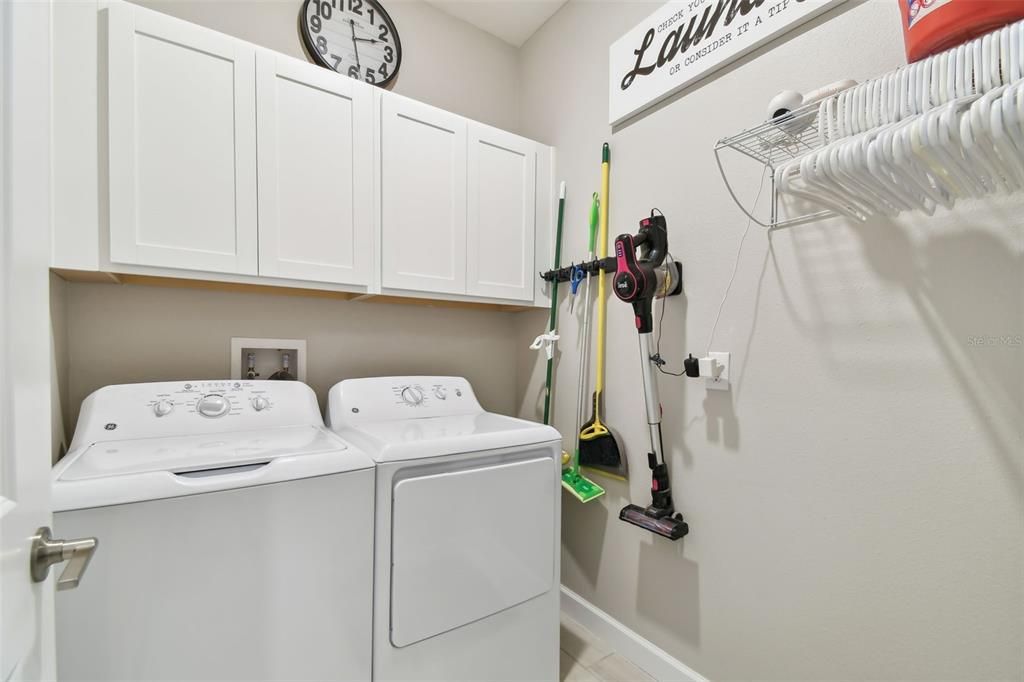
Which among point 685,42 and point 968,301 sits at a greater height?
point 685,42

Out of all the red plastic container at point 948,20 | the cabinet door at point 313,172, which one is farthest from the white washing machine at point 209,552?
the red plastic container at point 948,20

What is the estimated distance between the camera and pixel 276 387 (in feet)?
5.51

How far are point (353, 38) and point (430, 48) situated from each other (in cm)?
41

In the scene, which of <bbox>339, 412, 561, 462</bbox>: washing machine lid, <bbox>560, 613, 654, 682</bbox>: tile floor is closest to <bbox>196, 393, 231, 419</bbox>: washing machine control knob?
<bbox>339, 412, 561, 462</bbox>: washing machine lid

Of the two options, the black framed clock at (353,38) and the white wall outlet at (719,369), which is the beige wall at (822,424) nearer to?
the white wall outlet at (719,369)

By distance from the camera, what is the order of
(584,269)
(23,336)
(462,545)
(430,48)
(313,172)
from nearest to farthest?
(23,336), (462,545), (313,172), (584,269), (430,48)

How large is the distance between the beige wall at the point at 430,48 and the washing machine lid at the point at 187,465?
1.55 metres

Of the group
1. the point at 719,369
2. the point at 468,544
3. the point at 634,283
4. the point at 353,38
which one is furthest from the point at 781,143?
the point at 353,38

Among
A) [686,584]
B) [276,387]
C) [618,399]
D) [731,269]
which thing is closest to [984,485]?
[731,269]

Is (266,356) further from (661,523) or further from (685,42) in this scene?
(685,42)

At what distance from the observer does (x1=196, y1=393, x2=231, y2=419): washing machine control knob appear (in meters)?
1.50

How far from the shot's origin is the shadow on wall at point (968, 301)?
969 mm

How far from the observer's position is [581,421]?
6.84 feet

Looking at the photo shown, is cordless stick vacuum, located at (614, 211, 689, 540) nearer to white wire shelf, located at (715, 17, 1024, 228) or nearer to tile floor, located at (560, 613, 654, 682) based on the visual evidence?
white wire shelf, located at (715, 17, 1024, 228)
